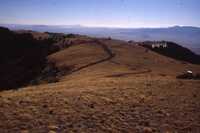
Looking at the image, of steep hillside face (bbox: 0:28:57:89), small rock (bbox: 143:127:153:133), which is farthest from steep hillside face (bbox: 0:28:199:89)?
small rock (bbox: 143:127:153:133)

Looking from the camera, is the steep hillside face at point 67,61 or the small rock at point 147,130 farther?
the steep hillside face at point 67,61

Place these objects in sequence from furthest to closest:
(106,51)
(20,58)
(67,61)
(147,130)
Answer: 1. (20,58)
2. (106,51)
3. (67,61)
4. (147,130)

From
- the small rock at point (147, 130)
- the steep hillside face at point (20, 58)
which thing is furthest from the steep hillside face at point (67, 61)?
the small rock at point (147, 130)

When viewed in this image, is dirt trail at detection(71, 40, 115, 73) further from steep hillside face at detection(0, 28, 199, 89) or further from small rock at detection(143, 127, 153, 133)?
small rock at detection(143, 127, 153, 133)

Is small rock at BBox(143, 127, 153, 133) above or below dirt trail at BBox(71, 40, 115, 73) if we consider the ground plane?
below

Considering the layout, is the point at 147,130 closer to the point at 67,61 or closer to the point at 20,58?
the point at 67,61

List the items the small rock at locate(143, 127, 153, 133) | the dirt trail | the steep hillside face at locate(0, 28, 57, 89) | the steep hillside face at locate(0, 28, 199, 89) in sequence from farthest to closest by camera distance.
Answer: the steep hillside face at locate(0, 28, 57, 89) → the dirt trail → the steep hillside face at locate(0, 28, 199, 89) → the small rock at locate(143, 127, 153, 133)

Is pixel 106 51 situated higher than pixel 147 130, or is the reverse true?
pixel 106 51

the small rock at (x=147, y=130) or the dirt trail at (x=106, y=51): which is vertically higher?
the dirt trail at (x=106, y=51)

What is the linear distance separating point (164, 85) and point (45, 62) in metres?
23.7

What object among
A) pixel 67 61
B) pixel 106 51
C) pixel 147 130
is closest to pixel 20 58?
pixel 67 61

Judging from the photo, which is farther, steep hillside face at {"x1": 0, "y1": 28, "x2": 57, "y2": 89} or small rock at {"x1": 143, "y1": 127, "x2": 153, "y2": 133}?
steep hillside face at {"x1": 0, "y1": 28, "x2": 57, "y2": 89}

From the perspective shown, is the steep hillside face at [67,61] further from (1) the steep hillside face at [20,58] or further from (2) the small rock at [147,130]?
(2) the small rock at [147,130]

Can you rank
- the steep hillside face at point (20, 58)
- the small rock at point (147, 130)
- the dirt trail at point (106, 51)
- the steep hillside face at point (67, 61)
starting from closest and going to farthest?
1. the small rock at point (147, 130)
2. the steep hillside face at point (67, 61)
3. the dirt trail at point (106, 51)
4. the steep hillside face at point (20, 58)
